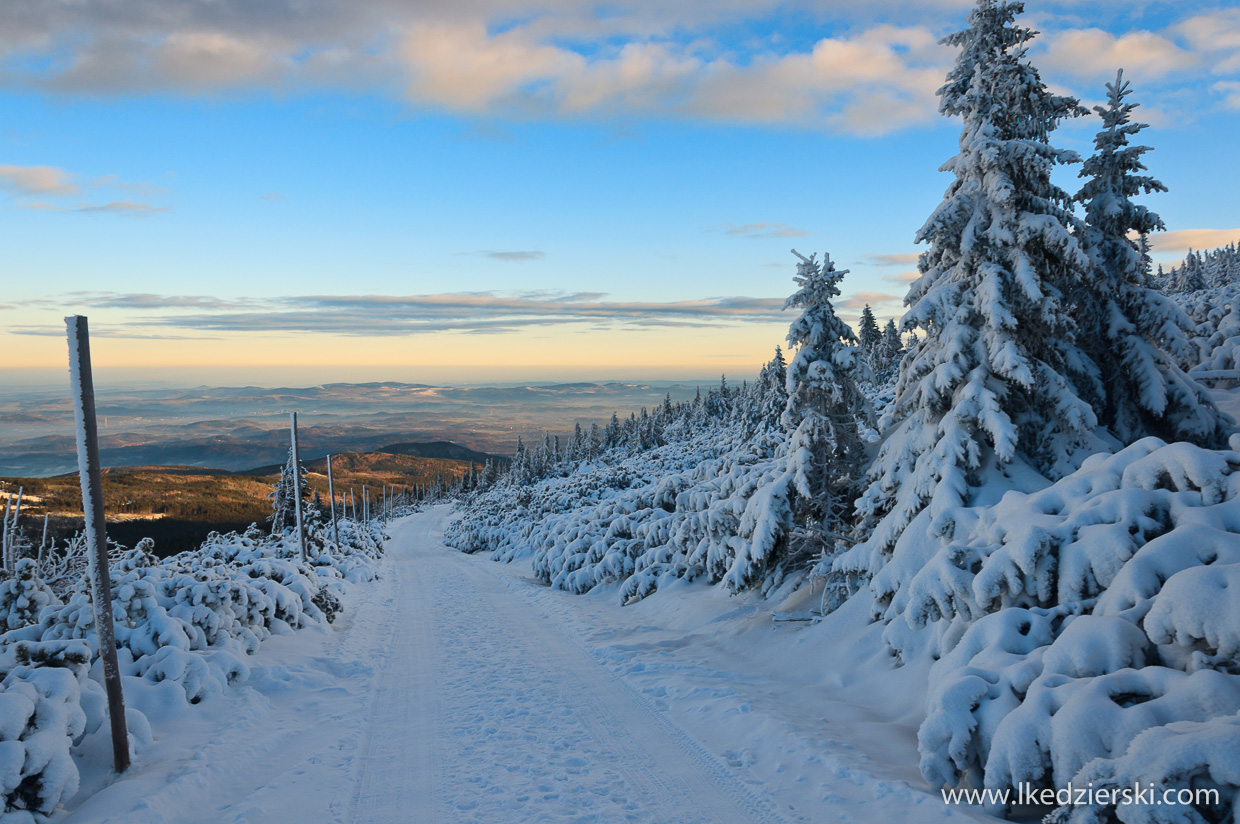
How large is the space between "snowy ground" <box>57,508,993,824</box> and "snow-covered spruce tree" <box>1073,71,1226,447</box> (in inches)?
322

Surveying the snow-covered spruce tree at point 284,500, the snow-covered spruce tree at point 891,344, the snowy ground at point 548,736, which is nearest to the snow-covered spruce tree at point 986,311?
the snowy ground at point 548,736

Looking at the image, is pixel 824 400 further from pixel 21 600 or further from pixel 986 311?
pixel 21 600

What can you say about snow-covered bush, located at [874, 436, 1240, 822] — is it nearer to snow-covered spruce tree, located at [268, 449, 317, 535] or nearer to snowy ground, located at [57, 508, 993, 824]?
snowy ground, located at [57, 508, 993, 824]

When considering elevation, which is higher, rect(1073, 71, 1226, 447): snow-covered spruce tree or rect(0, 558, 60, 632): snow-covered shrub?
rect(1073, 71, 1226, 447): snow-covered spruce tree

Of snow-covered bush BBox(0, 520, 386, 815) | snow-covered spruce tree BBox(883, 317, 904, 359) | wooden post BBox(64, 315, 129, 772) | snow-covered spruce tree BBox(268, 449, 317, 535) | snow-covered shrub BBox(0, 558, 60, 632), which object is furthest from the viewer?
snow-covered spruce tree BBox(883, 317, 904, 359)

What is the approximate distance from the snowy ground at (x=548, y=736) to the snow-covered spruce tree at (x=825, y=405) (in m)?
2.35

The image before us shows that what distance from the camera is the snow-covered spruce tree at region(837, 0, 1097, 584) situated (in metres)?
9.43

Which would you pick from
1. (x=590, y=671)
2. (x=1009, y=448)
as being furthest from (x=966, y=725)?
(x=590, y=671)

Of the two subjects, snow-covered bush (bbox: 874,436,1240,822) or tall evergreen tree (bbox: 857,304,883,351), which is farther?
tall evergreen tree (bbox: 857,304,883,351)

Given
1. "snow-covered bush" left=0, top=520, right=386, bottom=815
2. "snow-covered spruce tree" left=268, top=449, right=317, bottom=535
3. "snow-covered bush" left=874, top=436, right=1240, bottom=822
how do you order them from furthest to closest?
"snow-covered spruce tree" left=268, top=449, right=317, bottom=535 → "snow-covered bush" left=0, top=520, right=386, bottom=815 → "snow-covered bush" left=874, top=436, right=1240, bottom=822

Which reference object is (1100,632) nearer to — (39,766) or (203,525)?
(39,766)

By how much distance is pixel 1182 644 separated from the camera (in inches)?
182

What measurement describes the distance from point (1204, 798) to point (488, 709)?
Result: 6814 millimetres

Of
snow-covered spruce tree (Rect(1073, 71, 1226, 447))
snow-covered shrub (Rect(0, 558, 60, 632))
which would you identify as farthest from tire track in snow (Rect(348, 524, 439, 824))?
snow-covered spruce tree (Rect(1073, 71, 1226, 447))
